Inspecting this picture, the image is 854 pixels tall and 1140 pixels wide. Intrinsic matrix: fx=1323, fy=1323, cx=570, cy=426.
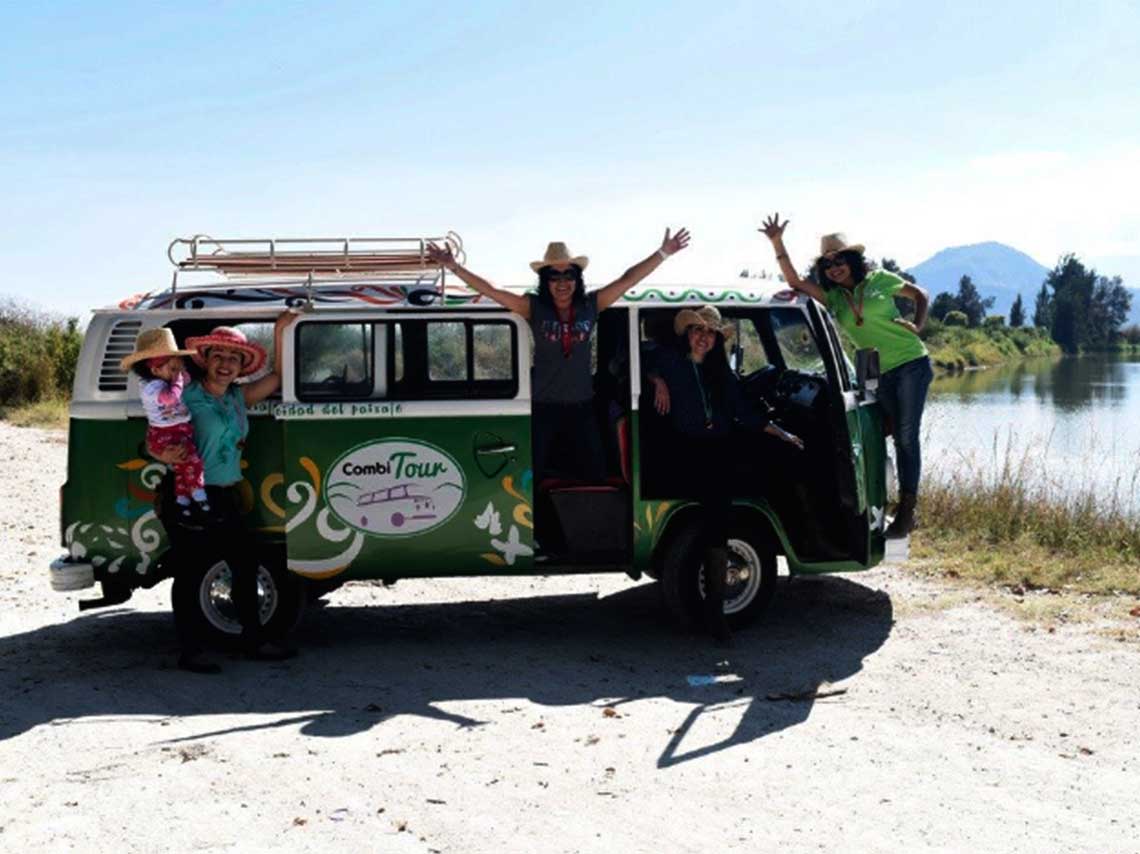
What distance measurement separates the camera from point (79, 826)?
502 cm

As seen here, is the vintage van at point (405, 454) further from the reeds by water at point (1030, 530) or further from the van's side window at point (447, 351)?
the reeds by water at point (1030, 530)

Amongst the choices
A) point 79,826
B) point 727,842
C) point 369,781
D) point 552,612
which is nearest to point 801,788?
point 727,842

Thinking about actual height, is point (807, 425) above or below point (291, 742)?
above

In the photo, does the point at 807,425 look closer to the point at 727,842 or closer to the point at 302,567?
the point at 302,567

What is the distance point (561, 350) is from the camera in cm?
763

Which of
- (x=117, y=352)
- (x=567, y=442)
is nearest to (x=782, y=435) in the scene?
(x=567, y=442)

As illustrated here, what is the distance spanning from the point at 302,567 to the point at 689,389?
8.04 ft

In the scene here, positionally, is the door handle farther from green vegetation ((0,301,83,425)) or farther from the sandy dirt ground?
green vegetation ((0,301,83,425))

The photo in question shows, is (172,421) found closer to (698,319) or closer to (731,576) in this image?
(698,319)

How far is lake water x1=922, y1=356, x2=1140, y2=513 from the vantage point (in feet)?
45.8

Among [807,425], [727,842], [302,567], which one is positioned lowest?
[727,842]

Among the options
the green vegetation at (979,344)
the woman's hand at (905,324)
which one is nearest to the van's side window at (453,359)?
the woman's hand at (905,324)

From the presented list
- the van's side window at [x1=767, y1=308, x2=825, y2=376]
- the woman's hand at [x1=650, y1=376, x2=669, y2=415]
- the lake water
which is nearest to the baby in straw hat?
the woman's hand at [x1=650, y1=376, x2=669, y2=415]

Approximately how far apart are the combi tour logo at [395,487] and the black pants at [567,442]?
509 millimetres
